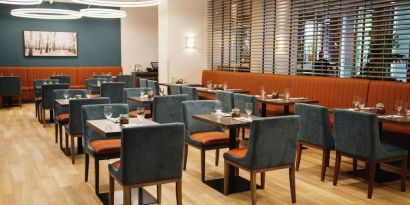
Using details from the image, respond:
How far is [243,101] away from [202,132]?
39.5 inches

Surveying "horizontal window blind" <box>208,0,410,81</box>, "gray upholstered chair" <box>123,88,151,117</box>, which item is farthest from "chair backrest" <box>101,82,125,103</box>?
"horizontal window blind" <box>208,0,410,81</box>

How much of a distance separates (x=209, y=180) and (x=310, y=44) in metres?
4.13

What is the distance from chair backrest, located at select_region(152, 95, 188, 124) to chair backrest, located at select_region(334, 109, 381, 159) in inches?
89.1

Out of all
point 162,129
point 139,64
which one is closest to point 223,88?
point 162,129

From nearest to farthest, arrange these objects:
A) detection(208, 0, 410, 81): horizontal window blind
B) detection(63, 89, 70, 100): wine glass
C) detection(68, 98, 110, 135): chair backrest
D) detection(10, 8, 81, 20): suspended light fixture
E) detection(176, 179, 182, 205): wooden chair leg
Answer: detection(176, 179, 182, 205): wooden chair leg
detection(68, 98, 110, 135): chair backrest
detection(208, 0, 410, 81): horizontal window blind
detection(63, 89, 70, 100): wine glass
detection(10, 8, 81, 20): suspended light fixture

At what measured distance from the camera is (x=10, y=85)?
1122 centimetres

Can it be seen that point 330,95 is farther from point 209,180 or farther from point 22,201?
point 22,201

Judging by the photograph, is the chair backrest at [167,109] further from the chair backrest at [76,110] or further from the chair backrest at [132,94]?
the chair backrest at [132,94]

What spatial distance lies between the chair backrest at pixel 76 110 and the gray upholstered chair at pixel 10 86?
678 centimetres

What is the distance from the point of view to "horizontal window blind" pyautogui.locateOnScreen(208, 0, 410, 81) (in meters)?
6.41

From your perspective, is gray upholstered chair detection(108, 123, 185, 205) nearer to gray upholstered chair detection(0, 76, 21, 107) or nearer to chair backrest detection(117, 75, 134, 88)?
chair backrest detection(117, 75, 134, 88)

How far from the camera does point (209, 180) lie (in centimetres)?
488

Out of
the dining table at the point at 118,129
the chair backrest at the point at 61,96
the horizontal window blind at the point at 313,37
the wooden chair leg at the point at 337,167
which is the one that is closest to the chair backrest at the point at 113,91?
the chair backrest at the point at 61,96

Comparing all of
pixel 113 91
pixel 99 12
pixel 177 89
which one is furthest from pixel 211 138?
pixel 99 12
